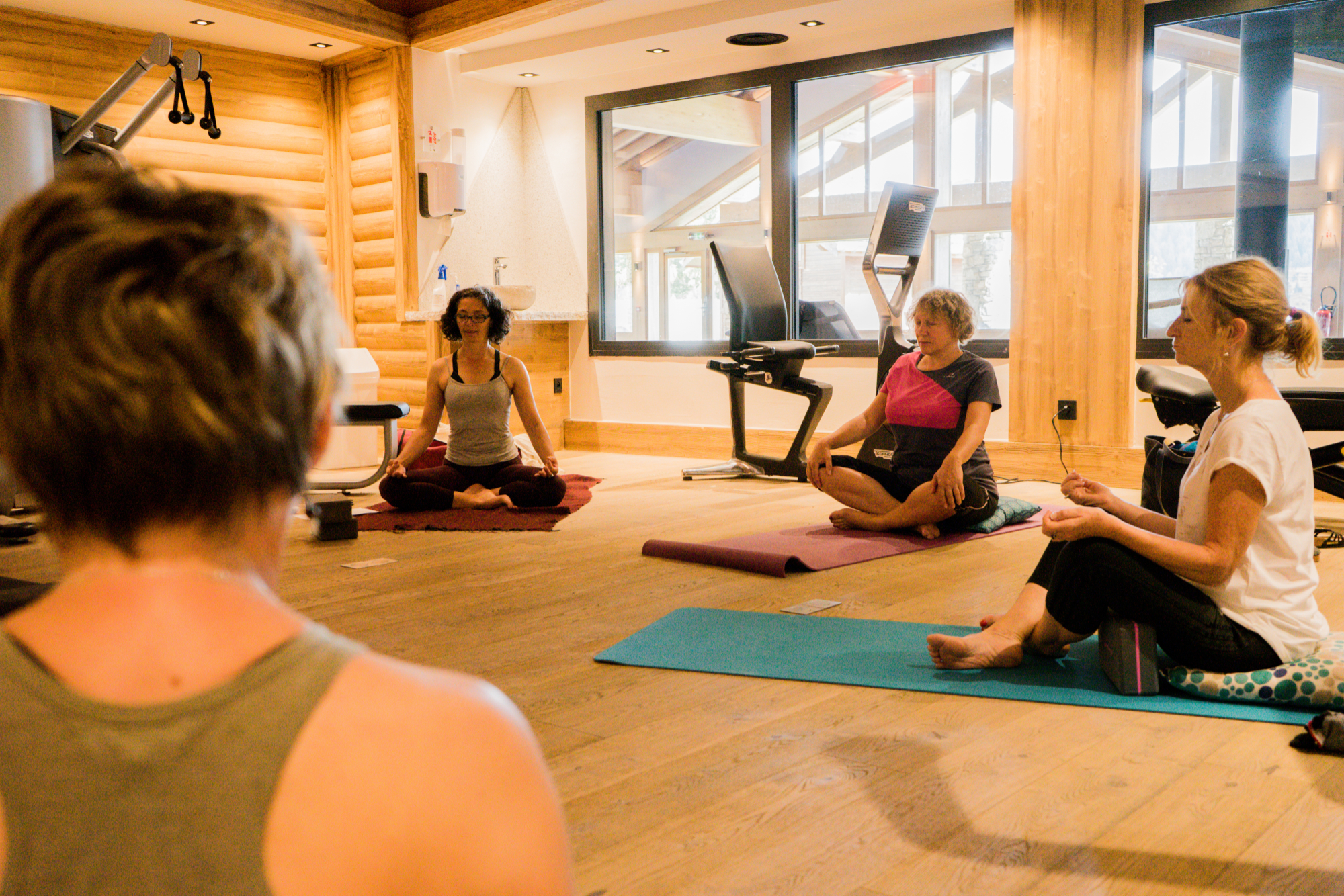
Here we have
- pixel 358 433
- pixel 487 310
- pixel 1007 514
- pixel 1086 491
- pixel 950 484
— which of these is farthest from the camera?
pixel 358 433

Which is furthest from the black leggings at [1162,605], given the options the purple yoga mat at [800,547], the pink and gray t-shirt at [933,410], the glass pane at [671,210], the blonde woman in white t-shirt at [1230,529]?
the glass pane at [671,210]

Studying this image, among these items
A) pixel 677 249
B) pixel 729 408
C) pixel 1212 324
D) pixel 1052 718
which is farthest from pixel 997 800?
pixel 677 249

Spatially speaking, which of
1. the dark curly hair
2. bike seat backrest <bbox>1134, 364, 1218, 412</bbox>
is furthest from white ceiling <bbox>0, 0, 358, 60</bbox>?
bike seat backrest <bbox>1134, 364, 1218, 412</bbox>

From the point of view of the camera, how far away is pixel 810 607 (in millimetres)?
3035

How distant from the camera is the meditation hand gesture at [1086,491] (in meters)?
2.32

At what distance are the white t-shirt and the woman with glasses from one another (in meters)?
3.00

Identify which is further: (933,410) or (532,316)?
(532,316)

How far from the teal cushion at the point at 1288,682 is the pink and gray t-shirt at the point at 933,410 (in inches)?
72.6

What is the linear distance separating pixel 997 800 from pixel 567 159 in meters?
6.48

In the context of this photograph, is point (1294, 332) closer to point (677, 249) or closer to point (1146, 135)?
point (1146, 135)

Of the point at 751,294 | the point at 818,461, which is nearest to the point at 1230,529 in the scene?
the point at 818,461

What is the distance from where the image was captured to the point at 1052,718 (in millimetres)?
2135

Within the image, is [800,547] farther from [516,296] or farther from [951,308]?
[516,296]

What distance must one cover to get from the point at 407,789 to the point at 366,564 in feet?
11.1
